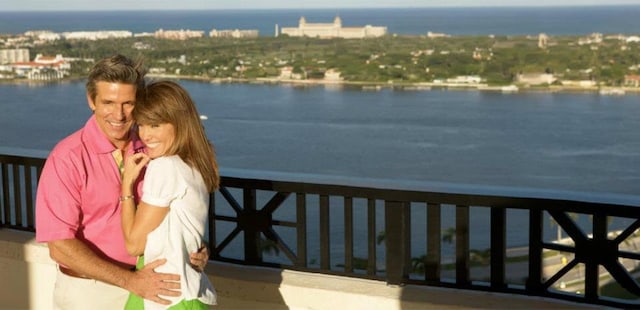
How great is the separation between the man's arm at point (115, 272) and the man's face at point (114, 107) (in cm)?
24

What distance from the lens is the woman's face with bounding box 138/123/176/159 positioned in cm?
174

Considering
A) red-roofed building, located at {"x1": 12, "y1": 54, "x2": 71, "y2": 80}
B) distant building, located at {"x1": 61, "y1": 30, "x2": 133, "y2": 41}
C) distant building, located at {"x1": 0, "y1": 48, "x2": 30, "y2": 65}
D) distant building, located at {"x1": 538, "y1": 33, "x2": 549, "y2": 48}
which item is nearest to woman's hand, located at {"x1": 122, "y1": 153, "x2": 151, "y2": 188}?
red-roofed building, located at {"x1": 12, "y1": 54, "x2": 71, "y2": 80}

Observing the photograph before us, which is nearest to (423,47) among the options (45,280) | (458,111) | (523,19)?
(458,111)

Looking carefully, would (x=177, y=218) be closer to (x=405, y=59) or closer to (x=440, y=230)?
(x=440, y=230)

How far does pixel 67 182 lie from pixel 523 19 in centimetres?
6140

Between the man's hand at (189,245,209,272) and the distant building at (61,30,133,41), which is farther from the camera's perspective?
the distant building at (61,30,133,41)

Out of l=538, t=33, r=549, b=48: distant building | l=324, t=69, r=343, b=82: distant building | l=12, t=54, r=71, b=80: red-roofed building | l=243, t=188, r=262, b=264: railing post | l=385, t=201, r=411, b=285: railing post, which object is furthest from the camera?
l=538, t=33, r=549, b=48: distant building

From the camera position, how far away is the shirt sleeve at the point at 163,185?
5.61 feet

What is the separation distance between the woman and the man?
32 mm

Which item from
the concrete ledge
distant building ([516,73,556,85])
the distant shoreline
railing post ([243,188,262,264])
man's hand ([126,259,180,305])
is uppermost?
man's hand ([126,259,180,305])

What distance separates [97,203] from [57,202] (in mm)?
91

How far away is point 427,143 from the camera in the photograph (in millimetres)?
34281

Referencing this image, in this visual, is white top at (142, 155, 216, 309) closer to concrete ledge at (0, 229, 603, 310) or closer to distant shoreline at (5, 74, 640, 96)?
concrete ledge at (0, 229, 603, 310)

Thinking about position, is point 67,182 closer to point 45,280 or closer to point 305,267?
point 305,267
